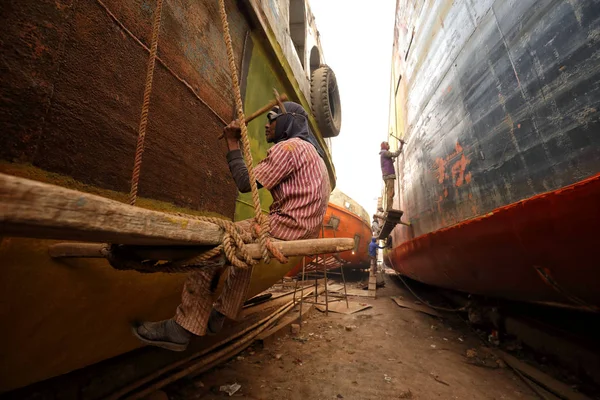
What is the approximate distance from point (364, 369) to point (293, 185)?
7.37 feet

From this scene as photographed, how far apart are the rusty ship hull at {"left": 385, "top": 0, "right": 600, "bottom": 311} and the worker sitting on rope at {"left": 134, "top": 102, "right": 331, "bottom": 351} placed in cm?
147

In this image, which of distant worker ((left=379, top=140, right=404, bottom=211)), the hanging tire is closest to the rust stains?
the hanging tire

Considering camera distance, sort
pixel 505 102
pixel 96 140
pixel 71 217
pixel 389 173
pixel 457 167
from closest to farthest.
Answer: pixel 71 217 < pixel 96 140 < pixel 505 102 < pixel 457 167 < pixel 389 173

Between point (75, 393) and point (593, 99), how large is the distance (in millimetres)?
3541

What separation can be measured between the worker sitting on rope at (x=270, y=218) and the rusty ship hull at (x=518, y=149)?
1.47 m

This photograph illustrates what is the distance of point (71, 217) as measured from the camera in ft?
1.74

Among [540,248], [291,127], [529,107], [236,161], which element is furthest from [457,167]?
[236,161]

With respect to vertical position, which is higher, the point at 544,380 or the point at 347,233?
the point at 347,233

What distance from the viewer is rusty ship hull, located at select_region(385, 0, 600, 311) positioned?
61.7 inches

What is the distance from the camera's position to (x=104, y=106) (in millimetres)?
1395

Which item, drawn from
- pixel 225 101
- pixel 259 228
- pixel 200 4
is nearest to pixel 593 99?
pixel 259 228

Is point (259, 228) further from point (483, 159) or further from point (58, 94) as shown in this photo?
point (483, 159)

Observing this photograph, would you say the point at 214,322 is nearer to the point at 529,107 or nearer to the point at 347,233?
the point at 529,107

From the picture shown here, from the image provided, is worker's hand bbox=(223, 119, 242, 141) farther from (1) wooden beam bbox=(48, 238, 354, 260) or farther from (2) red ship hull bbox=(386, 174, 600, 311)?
(2) red ship hull bbox=(386, 174, 600, 311)
